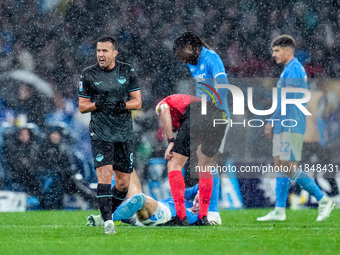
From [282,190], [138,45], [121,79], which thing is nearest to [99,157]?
[121,79]

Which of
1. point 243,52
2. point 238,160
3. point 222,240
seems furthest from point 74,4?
point 222,240

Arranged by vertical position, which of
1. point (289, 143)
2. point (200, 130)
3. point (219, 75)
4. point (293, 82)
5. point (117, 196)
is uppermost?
point (219, 75)

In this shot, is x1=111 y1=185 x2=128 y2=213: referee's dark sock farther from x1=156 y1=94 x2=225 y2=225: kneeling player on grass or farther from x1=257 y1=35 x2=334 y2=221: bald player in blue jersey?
x1=257 y1=35 x2=334 y2=221: bald player in blue jersey

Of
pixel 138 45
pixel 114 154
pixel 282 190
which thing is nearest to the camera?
pixel 114 154

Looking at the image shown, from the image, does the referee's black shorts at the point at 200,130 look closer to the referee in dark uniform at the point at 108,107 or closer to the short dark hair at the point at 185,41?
the short dark hair at the point at 185,41

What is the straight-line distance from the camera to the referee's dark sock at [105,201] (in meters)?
6.01

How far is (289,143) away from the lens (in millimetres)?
8180

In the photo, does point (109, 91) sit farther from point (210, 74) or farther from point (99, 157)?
point (210, 74)

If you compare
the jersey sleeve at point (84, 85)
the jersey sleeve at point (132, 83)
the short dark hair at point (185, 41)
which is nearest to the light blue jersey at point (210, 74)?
the short dark hair at point (185, 41)

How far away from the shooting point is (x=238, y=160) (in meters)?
10.0

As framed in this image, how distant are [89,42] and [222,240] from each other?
5.62m

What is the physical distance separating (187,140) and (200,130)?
0.19 m

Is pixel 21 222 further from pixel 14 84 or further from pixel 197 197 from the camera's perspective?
pixel 14 84

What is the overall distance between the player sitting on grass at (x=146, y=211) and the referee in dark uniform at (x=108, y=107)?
22 cm
